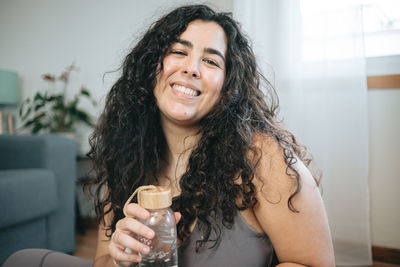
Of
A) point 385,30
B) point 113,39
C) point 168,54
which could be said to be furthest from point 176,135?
point 113,39

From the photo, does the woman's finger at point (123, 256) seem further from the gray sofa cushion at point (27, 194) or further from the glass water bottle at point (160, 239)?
the gray sofa cushion at point (27, 194)

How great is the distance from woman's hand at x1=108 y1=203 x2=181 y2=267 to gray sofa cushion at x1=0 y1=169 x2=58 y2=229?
1138mm

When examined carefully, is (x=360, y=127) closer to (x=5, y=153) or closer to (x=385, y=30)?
(x=385, y=30)

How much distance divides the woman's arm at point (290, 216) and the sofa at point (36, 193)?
4.21 feet

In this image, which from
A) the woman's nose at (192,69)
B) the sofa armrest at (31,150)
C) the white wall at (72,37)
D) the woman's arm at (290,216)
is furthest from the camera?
the white wall at (72,37)

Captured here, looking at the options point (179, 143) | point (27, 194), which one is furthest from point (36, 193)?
point (179, 143)

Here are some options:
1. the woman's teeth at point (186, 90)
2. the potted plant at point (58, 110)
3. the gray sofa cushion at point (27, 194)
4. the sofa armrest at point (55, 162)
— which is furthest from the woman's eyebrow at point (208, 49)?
the potted plant at point (58, 110)

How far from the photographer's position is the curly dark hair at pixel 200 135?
734 mm

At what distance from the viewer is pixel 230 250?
707 mm

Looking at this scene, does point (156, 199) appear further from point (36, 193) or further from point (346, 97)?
point (346, 97)

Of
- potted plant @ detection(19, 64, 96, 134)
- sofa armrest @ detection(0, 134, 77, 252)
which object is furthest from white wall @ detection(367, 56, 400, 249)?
potted plant @ detection(19, 64, 96, 134)

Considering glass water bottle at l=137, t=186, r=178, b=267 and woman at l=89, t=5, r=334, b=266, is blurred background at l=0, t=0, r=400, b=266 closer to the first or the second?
woman at l=89, t=5, r=334, b=266

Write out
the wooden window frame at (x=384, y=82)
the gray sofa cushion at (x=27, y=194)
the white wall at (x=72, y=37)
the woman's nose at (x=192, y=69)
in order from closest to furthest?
the woman's nose at (x=192, y=69) → the gray sofa cushion at (x=27, y=194) → the wooden window frame at (x=384, y=82) → the white wall at (x=72, y=37)

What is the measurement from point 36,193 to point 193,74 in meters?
1.25
